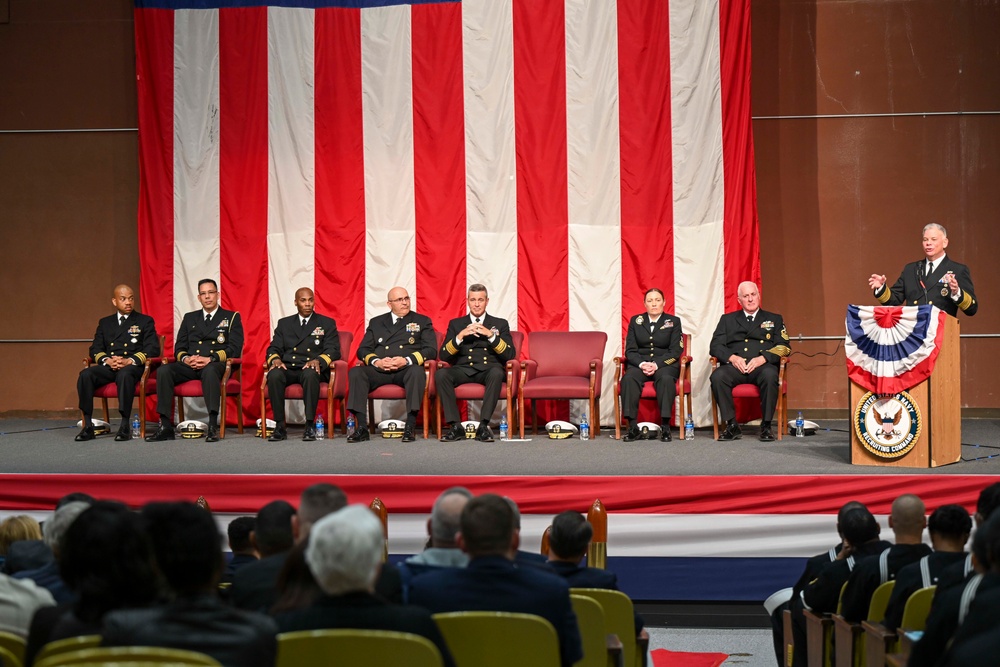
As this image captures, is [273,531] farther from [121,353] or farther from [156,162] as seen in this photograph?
[156,162]

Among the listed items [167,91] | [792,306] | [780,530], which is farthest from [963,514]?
[167,91]

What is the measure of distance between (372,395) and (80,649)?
529 centimetres

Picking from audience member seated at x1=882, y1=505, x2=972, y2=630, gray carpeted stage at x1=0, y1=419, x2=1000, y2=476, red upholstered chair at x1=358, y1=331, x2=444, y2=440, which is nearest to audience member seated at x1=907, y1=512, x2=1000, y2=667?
audience member seated at x1=882, y1=505, x2=972, y2=630

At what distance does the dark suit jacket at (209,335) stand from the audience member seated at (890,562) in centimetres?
517

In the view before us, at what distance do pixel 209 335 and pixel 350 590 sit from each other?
5800mm

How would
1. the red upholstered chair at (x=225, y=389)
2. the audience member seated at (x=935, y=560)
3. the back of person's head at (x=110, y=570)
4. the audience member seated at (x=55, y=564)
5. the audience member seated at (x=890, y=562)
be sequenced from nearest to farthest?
the back of person's head at (x=110, y=570) → the audience member seated at (x=55, y=564) → the audience member seated at (x=935, y=560) → the audience member seated at (x=890, y=562) → the red upholstered chair at (x=225, y=389)

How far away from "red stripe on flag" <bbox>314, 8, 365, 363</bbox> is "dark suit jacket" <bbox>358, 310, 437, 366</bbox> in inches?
20.2

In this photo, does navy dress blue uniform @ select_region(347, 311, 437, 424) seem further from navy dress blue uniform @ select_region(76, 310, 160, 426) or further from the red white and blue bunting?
the red white and blue bunting

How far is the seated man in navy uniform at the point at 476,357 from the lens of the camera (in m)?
7.01

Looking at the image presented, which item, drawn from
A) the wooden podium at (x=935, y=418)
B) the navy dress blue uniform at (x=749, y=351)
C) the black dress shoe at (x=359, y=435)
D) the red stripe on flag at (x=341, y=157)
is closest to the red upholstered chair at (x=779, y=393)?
the navy dress blue uniform at (x=749, y=351)

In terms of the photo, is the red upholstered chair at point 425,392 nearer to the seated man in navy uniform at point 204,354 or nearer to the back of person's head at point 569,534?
the seated man in navy uniform at point 204,354

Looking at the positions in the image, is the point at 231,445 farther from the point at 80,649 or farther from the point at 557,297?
the point at 80,649

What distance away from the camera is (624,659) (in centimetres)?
282

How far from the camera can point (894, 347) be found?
5.40 metres
